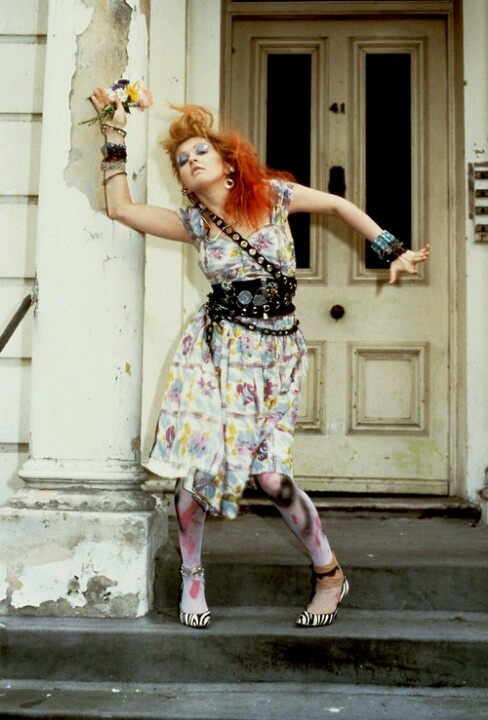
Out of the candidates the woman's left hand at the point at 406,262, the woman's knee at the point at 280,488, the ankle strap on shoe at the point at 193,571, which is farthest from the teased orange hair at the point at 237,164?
the ankle strap on shoe at the point at 193,571

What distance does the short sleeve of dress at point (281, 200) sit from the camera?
3.20 meters

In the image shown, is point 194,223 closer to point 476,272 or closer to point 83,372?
point 83,372

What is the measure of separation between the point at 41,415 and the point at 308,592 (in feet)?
4.01

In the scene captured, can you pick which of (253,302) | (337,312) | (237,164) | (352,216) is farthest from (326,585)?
(337,312)

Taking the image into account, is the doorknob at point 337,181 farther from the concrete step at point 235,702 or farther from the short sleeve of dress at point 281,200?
the concrete step at point 235,702

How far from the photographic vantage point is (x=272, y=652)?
116 inches

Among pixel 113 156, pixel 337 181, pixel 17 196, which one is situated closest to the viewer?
pixel 113 156

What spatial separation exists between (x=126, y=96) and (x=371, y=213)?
215cm

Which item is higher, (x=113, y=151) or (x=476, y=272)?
(x=113, y=151)

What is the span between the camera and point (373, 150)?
506 cm

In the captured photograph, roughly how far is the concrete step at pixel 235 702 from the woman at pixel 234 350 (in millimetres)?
272

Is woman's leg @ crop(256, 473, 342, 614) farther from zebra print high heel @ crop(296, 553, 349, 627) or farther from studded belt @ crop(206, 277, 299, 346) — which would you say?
studded belt @ crop(206, 277, 299, 346)

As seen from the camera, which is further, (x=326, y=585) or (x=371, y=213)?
(x=371, y=213)

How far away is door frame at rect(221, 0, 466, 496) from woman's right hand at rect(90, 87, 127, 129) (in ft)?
5.95
